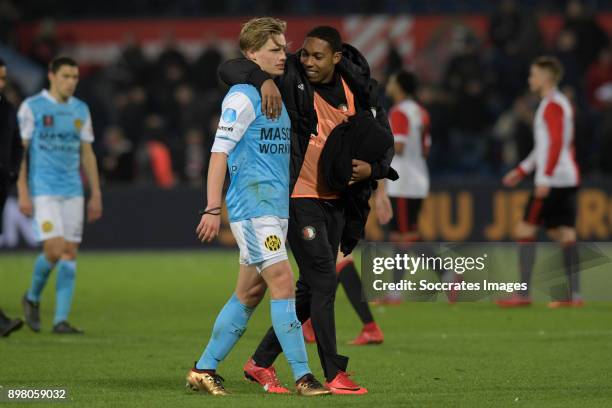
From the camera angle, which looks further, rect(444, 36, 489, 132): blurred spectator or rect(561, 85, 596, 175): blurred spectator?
rect(444, 36, 489, 132): blurred spectator

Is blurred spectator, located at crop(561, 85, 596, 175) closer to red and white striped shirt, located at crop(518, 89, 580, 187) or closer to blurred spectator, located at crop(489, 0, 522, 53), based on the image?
blurred spectator, located at crop(489, 0, 522, 53)

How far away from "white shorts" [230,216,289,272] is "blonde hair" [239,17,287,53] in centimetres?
100

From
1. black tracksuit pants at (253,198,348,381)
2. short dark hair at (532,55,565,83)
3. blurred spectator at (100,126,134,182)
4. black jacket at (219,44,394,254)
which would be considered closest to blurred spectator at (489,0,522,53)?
blurred spectator at (100,126,134,182)

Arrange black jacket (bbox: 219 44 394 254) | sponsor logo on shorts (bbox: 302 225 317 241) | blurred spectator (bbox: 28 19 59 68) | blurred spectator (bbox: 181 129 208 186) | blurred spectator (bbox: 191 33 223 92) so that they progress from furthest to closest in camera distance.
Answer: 1. blurred spectator (bbox: 28 19 59 68)
2. blurred spectator (bbox: 191 33 223 92)
3. blurred spectator (bbox: 181 129 208 186)
4. sponsor logo on shorts (bbox: 302 225 317 241)
5. black jacket (bbox: 219 44 394 254)

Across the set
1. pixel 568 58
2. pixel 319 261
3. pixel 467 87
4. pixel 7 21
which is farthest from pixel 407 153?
pixel 7 21

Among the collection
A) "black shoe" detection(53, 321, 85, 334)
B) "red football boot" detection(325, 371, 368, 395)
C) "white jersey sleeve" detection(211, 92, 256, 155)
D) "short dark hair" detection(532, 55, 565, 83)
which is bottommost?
"black shoe" detection(53, 321, 85, 334)

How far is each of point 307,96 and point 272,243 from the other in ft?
3.10

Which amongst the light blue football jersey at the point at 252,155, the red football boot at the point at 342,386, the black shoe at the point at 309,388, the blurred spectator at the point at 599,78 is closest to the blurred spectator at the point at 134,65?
the blurred spectator at the point at 599,78

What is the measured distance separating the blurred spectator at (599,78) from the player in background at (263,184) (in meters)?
16.5

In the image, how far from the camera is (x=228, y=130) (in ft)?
25.5

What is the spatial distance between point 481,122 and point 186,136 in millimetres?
5195

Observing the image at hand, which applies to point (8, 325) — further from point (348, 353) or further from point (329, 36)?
point (329, 36)

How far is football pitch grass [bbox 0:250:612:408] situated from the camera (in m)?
8.03

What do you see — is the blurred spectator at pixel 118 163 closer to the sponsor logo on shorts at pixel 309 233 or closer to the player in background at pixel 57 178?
the player in background at pixel 57 178
